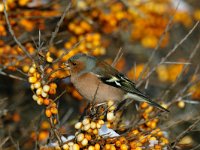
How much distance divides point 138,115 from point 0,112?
1.53m

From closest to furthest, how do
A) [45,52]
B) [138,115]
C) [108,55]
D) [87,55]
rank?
1. [45,52]
2. [138,115]
3. [87,55]
4. [108,55]

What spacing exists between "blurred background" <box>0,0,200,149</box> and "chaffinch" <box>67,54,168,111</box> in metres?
0.16

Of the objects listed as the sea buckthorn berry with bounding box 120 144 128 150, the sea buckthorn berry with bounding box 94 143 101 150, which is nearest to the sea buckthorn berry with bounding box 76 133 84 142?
the sea buckthorn berry with bounding box 94 143 101 150

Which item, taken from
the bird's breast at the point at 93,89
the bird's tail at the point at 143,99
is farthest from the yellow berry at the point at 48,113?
the bird's tail at the point at 143,99

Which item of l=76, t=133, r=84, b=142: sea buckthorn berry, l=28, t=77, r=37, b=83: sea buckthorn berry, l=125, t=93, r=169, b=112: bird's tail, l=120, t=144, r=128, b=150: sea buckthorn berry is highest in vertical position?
l=28, t=77, r=37, b=83: sea buckthorn berry

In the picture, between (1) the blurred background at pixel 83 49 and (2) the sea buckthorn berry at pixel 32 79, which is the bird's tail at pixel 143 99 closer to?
(1) the blurred background at pixel 83 49

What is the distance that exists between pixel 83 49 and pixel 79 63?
0.60 m

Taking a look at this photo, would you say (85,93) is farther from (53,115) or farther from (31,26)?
(31,26)

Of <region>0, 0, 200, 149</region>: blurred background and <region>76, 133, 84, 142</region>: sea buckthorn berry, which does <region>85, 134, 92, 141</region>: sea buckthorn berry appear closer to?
<region>76, 133, 84, 142</region>: sea buckthorn berry

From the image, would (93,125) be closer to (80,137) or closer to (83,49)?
(80,137)

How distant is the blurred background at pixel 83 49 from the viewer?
5.00 metres

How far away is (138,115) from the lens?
4566mm

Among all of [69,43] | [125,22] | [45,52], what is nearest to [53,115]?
[45,52]

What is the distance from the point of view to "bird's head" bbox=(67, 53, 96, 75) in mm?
4930
